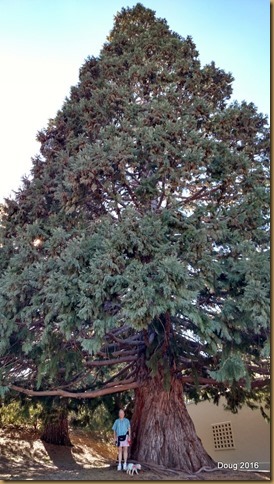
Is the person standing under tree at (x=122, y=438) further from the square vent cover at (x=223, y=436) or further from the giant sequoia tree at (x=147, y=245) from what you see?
the square vent cover at (x=223, y=436)

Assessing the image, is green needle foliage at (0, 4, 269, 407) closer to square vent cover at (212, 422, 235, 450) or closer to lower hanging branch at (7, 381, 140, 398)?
lower hanging branch at (7, 381, 140, 398)

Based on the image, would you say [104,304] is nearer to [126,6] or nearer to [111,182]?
[111,182]

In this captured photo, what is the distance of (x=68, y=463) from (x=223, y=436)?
20.8ft

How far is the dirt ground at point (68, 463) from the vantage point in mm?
6426

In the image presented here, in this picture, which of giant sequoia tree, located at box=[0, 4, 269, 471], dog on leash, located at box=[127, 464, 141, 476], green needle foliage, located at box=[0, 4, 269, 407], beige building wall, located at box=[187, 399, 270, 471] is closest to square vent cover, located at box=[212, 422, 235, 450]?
beige building wall, located at box=[187, 399, 270, 471]

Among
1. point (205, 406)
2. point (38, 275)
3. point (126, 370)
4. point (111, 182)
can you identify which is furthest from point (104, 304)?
point (205, 406)

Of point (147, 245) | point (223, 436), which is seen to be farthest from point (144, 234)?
point (223, 436)

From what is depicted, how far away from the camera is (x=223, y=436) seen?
1456cm

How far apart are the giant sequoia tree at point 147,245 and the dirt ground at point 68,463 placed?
2.25 ft

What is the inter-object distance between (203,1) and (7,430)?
14.3m

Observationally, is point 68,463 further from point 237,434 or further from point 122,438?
point 237,434

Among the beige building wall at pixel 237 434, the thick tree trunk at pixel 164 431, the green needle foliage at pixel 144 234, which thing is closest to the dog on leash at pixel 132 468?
the thick tree trunk at pixel 164 431

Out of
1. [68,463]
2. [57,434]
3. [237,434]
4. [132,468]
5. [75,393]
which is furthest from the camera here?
[237,434]

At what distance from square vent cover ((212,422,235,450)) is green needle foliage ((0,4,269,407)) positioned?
7.39 m
